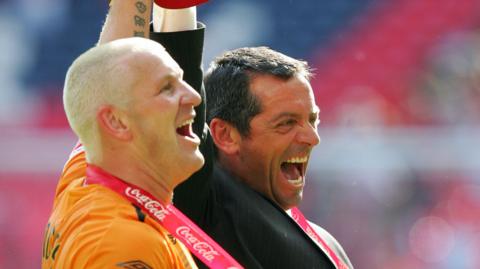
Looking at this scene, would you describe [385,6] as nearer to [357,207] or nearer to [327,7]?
[327,7]

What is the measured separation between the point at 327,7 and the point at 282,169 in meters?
A: 5.34

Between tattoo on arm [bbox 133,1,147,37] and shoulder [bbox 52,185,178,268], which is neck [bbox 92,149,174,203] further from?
tattoo on arm [bbox 133,1,147,37]

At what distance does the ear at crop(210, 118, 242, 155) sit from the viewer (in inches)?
106

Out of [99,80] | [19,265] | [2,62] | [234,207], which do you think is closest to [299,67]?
[234,207]

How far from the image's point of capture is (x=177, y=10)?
2443 mm

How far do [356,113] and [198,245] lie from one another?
551cm

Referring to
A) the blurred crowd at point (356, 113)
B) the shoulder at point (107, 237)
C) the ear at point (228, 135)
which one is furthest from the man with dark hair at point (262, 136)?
the blurred crowd at point (356, 113)

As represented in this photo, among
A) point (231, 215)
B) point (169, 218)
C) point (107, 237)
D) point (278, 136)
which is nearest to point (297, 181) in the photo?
point (278, 136)

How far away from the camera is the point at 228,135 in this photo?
270 cm

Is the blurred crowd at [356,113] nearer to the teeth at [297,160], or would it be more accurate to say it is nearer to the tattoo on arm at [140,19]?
the teeth at [297,160]

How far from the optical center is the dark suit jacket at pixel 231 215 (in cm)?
242

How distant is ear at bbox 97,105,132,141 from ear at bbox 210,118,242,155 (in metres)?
0.77

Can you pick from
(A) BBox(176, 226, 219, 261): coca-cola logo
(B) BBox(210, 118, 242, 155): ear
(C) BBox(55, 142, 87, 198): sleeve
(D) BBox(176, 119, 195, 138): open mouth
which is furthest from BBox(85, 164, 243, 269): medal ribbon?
(B) BBox(210, 118, 242, 155): ear

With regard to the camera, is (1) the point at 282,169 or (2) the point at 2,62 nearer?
(1) the point at 282,169
